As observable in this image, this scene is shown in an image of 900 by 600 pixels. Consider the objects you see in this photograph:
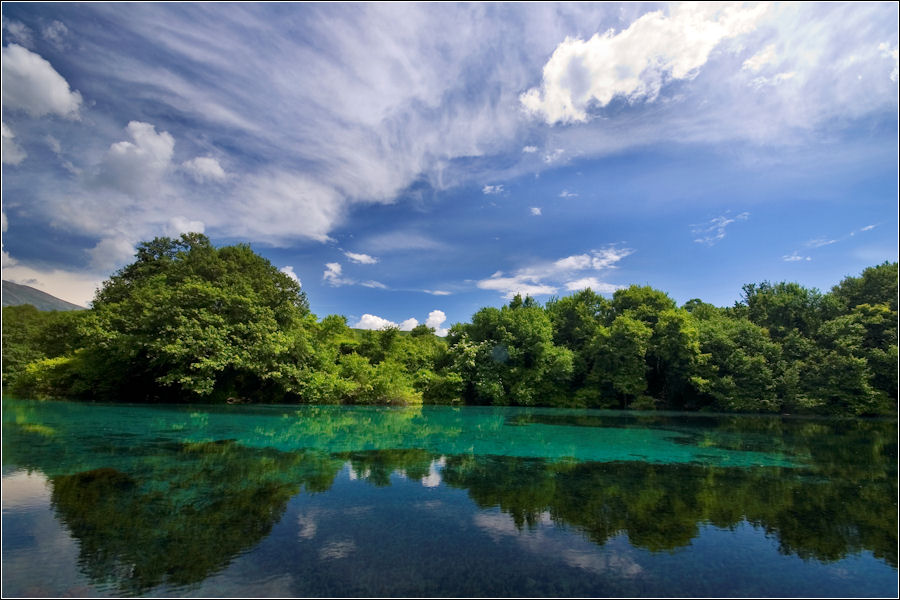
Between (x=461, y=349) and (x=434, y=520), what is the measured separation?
32.6 m

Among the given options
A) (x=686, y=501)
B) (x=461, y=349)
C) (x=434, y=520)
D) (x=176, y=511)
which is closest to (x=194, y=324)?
(x=461, y=349)

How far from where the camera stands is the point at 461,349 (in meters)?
39.2

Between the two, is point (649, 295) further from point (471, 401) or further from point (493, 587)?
point (493, 587)

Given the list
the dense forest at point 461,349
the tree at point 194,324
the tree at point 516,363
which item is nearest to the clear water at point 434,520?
the tree at point 194,324

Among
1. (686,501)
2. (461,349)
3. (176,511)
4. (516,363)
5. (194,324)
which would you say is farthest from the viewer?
(461,349)

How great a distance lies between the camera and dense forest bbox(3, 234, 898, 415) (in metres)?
27.4

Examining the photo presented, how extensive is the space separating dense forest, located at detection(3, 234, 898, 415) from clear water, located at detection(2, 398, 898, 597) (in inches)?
585

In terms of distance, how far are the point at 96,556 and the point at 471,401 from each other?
35.2 meters

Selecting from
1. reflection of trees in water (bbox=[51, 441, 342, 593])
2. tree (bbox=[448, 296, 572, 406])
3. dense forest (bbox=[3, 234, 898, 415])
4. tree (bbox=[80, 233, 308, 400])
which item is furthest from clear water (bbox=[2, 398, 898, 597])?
tree (bbox=[448, 296, 572, 406])

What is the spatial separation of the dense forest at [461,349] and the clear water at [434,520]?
585 inches

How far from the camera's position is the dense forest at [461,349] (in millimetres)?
27406

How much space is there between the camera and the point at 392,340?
41.5 metres

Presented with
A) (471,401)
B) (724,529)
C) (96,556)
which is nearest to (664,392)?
(471,401)

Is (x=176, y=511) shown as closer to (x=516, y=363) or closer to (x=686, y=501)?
(x=686, y=501)
